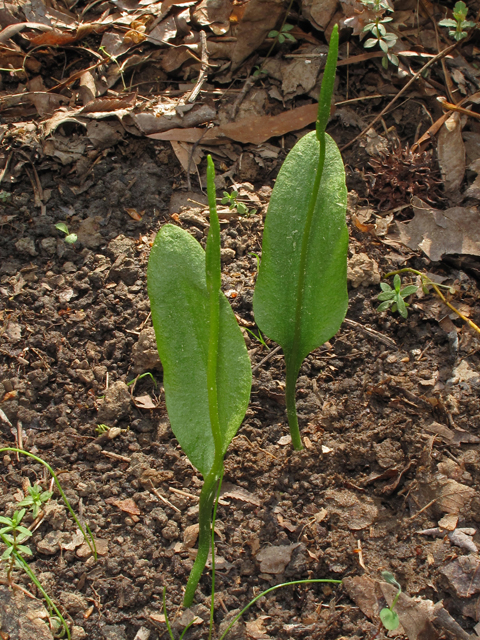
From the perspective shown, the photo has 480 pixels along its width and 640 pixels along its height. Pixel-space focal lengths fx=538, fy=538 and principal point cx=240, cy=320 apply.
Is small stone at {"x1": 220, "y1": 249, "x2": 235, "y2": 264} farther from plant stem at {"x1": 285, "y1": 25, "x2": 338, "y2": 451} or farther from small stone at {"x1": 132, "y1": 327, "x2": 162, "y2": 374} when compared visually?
plant stem at {"x1": 285, "y1": 25, "x2": 338, "y2": 451}

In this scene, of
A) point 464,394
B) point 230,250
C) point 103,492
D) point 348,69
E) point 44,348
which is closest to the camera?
point 103,492

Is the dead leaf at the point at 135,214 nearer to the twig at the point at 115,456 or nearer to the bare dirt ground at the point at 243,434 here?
the bare dirt ground at the point at 243,434

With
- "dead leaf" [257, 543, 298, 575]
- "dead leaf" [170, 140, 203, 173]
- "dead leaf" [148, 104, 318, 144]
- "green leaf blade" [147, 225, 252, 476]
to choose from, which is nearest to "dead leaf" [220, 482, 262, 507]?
"dead leaf" [257, 543, 298, 575]

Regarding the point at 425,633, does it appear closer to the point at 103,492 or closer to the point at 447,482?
the point at 447,482

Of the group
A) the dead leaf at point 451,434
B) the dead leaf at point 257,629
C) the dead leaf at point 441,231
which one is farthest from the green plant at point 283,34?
the dead leaf at point 257,629

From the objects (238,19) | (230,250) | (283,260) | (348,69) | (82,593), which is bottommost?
(82,593)

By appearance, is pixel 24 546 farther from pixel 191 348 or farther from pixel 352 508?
pixel 352 508

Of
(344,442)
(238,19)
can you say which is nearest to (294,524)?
(344,442)
